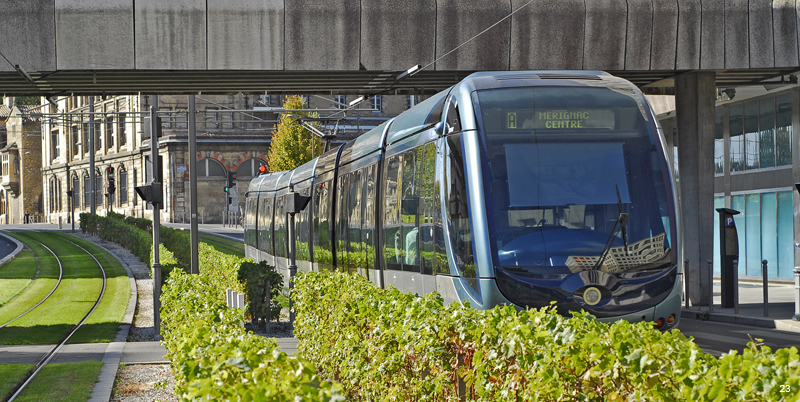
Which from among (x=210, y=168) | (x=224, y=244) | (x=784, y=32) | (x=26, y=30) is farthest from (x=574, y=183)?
(x=210, y=168)

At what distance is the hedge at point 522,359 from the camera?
3.74 meters

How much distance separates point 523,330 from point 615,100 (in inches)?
231

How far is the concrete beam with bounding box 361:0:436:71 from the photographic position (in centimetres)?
1727

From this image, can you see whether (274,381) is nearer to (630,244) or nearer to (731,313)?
(630,244)

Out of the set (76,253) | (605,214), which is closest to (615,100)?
(605,214)

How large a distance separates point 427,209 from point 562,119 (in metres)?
2.16

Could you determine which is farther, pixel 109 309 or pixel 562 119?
pixel 109 309

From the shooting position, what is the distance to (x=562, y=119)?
10.3 metres

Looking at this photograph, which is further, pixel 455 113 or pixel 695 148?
pixel 695 148

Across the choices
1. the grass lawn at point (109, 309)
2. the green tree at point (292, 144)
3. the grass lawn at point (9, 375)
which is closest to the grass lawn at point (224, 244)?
the grass lawn at point (109, 309)

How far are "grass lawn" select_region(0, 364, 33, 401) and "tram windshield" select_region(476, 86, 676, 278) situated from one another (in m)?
6.31

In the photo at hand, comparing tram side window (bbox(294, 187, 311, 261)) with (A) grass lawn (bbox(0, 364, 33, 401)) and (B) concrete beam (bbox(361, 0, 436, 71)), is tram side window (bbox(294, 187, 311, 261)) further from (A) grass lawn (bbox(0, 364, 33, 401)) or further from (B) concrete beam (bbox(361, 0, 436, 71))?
(A) grass lawn (bbox(0, 364, 33, 401))

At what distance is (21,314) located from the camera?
21.5 meters

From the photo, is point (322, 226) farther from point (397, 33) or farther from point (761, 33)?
point (761, 33)
